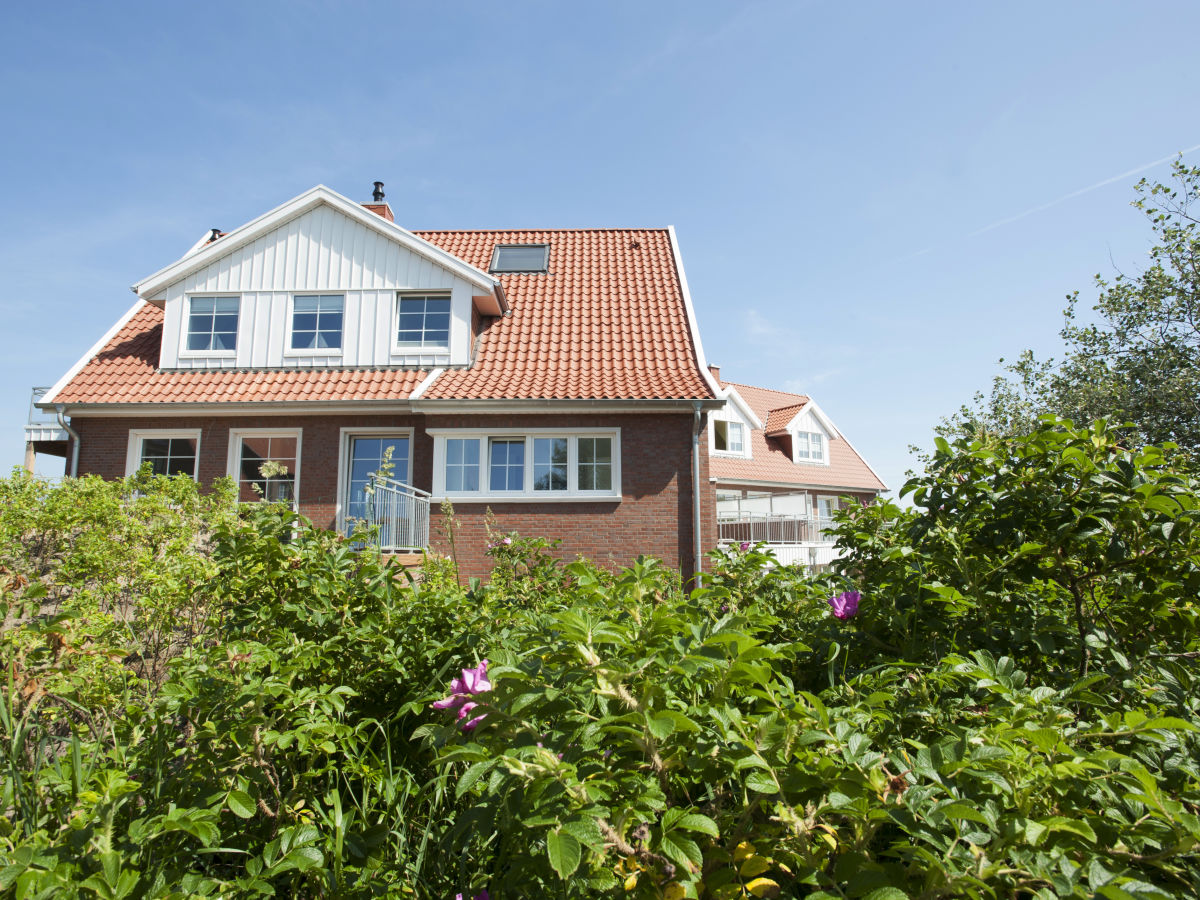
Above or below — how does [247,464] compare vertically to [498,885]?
above

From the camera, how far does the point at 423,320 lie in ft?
44.4

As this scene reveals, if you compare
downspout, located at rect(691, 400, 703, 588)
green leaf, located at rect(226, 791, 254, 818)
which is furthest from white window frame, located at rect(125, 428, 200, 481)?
green leaf, located at rect(226, 791, 254, 818)

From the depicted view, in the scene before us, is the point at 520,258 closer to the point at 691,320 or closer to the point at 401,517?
the point at 691,320

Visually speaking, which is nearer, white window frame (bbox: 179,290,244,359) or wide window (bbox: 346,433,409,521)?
wide window (bbox: 346,433,409,521)

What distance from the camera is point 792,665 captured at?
2369 millimetres

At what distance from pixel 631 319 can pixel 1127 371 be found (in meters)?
15.1

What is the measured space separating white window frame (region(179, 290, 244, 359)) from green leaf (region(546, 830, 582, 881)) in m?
14.3

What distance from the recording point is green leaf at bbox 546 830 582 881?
3.38ft

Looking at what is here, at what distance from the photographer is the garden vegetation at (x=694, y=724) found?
117 cm

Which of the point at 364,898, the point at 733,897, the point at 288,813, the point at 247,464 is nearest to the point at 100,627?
the point at 288,813


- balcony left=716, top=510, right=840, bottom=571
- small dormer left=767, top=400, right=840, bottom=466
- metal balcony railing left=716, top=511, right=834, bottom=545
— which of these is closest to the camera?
balcony left=716, top=510, right=840, bottom=571

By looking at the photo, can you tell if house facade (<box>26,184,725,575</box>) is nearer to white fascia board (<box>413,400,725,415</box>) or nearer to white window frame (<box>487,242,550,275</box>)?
white fascia board (<box>413,400,725,415</box>)

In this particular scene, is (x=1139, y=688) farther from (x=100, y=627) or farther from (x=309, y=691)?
(x=100, y=627)

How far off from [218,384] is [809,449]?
24.7 m
